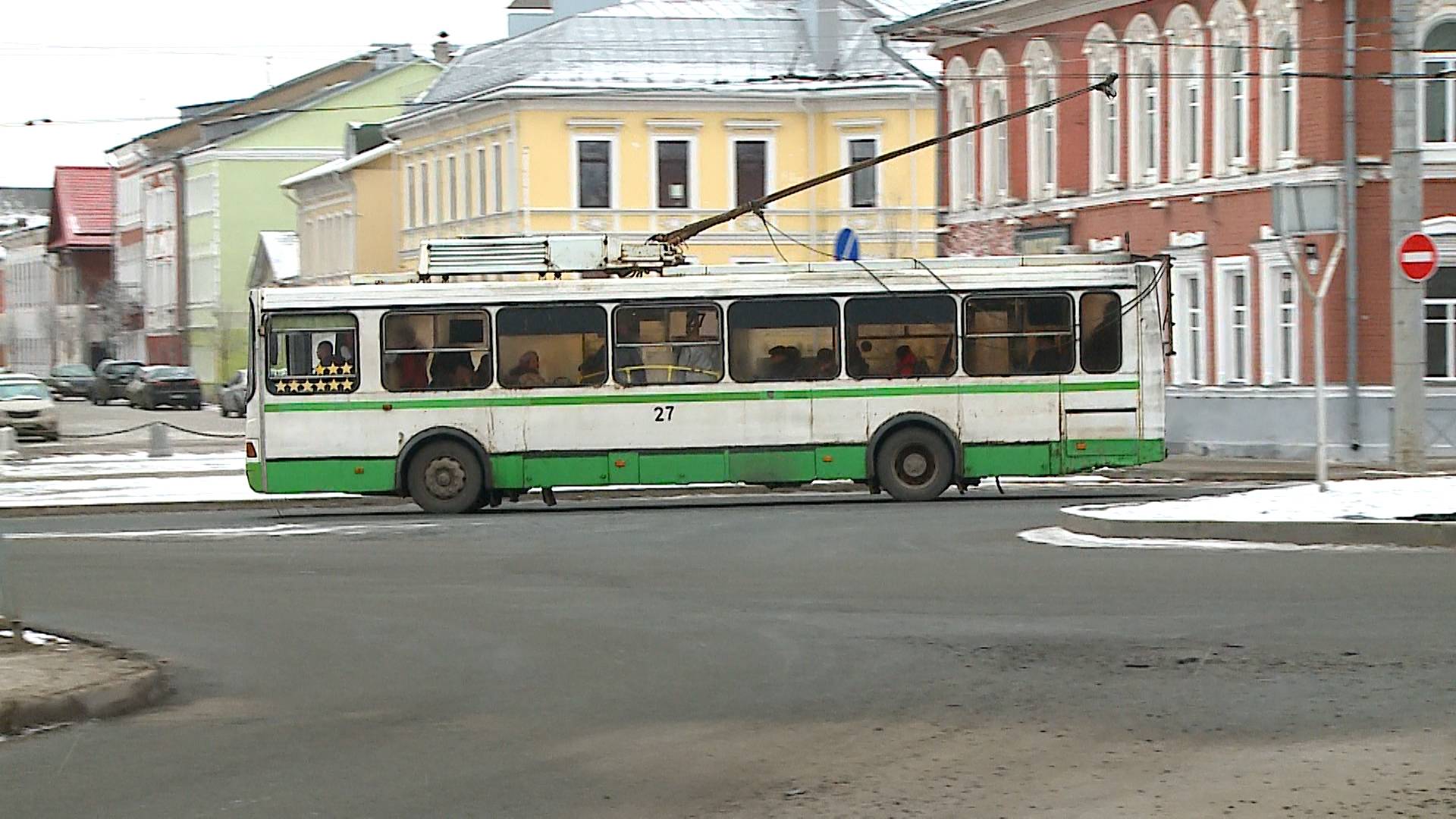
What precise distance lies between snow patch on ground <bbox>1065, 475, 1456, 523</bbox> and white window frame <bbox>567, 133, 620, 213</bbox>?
4364cm

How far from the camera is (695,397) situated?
93.4 feet

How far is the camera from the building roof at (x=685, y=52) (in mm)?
65875

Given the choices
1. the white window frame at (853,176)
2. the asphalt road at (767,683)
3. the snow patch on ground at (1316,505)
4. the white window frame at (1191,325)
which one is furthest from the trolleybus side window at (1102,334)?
the white window frame at (853,176)

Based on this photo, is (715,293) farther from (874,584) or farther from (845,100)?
(845,100)

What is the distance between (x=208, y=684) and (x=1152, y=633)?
5.35m

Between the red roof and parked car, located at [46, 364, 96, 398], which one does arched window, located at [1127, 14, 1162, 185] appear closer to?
parked car, located at [46, 364, 96, 398]

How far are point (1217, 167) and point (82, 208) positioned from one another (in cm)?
10708

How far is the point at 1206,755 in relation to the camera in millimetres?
9805

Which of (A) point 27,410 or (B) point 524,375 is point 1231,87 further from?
(A) point 27,410

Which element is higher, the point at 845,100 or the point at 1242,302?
the point at 845,100

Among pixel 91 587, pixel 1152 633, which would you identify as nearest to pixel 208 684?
pixel 1152 633

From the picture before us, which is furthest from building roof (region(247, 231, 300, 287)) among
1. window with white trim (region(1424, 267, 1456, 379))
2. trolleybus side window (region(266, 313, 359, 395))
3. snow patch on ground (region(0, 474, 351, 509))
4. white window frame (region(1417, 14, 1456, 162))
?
trolleybus side window (region(266, 313, 359, 395))

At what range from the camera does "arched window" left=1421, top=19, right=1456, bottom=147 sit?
36844 millimetres

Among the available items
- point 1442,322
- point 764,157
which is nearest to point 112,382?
point 764,157
